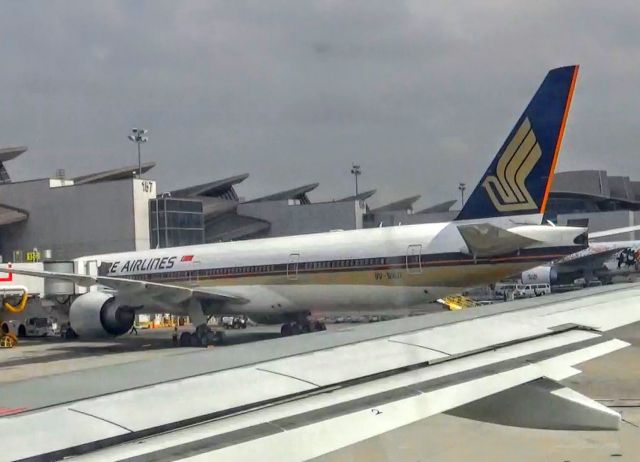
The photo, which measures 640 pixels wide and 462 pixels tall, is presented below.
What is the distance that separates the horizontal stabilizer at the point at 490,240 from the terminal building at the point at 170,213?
0.49 meters

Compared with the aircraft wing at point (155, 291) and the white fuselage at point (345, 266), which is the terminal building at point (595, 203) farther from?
the aircraft wing at point (155, 291)

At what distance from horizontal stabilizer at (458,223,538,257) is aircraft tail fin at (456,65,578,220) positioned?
0.62 m

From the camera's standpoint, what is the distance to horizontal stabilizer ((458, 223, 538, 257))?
14875 millimetres

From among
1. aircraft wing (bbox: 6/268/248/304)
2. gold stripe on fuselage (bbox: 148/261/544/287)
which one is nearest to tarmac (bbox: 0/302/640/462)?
gold stripe on fuselage (bbox: 148/261/544/287)

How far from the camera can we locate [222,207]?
17.2 metres

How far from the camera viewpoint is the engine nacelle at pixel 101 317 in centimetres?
1989

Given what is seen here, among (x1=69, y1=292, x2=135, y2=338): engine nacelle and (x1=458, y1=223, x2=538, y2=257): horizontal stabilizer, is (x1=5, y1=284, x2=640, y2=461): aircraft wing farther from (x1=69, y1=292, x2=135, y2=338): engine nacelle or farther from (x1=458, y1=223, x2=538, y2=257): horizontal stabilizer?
(x1=69, y1=292, x2=135, y2=338): engine nacelle

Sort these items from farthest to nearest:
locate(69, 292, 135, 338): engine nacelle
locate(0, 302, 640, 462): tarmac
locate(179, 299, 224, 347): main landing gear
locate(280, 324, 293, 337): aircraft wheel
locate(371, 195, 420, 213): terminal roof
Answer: locate(69, 292, 135, 338): engine nacelle, locate(179, 299, 224, 347): main landing gear, locate(280, 324, 293, 337): aircraft wheel, locate(371, 195, 420, 213): terminal roof, locate(0, 302, 640, 462): tarmac

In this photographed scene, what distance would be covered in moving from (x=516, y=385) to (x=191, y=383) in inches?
66.6

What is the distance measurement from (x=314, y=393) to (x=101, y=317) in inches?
689

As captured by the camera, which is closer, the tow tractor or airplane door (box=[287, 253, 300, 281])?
airplane door (box=[287, 253, 300, 281])

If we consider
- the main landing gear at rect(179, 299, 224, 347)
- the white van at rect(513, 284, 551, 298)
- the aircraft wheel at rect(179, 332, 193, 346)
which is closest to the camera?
the main landing gear at rect(179, 299, 224, 347)

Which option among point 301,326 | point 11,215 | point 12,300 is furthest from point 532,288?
point 11,215

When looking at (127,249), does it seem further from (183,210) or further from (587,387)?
(587,387)
